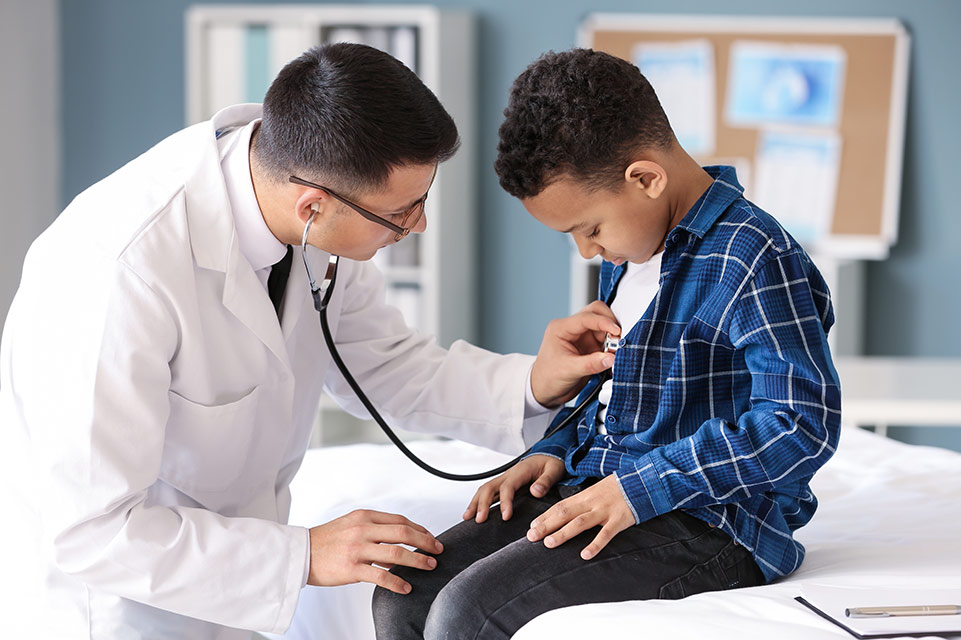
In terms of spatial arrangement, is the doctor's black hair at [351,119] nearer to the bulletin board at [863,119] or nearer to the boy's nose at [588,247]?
the boy's nose at [588,247]

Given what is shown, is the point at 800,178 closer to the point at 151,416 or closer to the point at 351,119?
the point at 351,119

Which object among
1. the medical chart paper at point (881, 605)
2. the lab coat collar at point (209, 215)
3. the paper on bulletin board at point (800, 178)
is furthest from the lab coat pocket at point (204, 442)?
the paper on bulletin board at point (800, 178)

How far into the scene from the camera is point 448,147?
3.97ft

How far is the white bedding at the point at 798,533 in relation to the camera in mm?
935

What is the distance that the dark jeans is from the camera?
3.38 ft

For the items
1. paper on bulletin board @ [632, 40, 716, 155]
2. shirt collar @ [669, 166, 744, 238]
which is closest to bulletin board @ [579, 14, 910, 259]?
paper on bulletin board @ [632, 40, 716, 155]

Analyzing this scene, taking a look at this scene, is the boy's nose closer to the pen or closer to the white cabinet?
the pen

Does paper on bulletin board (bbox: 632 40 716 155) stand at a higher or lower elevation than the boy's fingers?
higher

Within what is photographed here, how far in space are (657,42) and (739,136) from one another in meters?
0.45

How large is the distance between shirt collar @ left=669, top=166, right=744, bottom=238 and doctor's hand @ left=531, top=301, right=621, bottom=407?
20cm

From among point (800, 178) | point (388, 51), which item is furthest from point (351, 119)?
point (800, 178)

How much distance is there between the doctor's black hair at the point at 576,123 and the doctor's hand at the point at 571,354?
0.22 m

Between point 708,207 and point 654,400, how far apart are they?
0.24 metres

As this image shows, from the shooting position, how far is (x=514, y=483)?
1.29 metres
